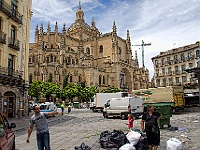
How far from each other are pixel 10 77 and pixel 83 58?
4067cm

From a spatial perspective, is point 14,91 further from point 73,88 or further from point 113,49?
point 113,49

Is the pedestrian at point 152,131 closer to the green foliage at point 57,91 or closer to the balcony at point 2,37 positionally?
the balcony at point 2,37

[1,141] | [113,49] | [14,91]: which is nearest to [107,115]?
[14,91]

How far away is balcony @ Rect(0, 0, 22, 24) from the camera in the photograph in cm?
1688

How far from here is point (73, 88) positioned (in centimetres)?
4453

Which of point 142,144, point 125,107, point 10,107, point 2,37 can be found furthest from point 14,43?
point 142,144

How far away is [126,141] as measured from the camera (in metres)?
6.31

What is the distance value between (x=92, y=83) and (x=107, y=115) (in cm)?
3348

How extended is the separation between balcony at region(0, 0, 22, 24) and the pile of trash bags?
48.4ft

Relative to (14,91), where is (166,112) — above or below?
below

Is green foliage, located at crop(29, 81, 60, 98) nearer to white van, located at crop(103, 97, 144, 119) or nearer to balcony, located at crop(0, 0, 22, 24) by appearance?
balcony, located at crop(0, 0, 22, 24)

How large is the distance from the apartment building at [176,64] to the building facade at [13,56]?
28878 millimetres

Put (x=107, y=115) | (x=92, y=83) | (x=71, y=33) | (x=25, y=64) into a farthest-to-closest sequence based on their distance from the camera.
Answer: (x=71, y=33) → (x=92, y=83) → (x=25, y=64) → (x=107, y=115)

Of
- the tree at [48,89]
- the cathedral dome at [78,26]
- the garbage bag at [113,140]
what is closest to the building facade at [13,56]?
the garbage bag at [113,140]
